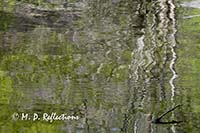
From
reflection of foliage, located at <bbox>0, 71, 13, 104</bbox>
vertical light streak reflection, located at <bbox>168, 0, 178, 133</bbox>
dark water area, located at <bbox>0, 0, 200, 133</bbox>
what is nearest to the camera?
dark water area, located at <bbox>0, 0, 200, 133</bbox>

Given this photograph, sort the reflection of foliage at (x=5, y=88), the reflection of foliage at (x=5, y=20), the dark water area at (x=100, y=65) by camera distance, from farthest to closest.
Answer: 1. the reflection of foliage at (x=5, y=20)
2. the reflection of foliage at (x=5, y=88)
3. the dark water area at (x=100, y=65)

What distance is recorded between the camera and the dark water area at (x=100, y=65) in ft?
9.94

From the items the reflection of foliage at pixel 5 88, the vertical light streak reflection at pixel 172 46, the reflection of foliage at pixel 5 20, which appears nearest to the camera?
the reflection of foliage at pixel 5 88

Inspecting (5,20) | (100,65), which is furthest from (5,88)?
(5,20)

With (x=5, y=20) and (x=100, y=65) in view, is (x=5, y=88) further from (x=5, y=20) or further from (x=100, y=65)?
(x=5, y=20)

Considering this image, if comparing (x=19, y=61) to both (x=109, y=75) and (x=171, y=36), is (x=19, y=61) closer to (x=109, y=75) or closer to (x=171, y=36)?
(x=109, y=75)

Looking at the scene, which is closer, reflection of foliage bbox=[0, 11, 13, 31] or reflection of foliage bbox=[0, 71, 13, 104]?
reflection of foliage bbox=[0, 71, 13, 104]

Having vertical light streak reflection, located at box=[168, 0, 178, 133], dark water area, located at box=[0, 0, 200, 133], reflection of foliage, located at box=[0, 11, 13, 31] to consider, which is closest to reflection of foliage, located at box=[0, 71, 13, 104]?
dark water area, located at box=[0, 0, 200, 133]

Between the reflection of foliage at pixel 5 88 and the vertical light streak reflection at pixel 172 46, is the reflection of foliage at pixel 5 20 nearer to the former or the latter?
the reflection of foliage at pixel 5 88

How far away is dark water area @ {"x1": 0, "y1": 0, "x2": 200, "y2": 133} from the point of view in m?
3.03

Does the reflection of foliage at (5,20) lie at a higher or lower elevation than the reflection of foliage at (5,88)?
higher

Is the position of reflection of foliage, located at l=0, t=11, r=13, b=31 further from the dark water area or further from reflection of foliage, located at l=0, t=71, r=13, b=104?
reflection of foliage, located at l=0, t=71, r=13, b=104

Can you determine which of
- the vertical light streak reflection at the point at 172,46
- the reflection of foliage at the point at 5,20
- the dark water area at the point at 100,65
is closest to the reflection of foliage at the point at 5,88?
the dark water area at the point at 100,65

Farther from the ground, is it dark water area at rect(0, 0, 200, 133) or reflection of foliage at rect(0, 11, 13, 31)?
reflection of foliage at rect(0, 11, 13, 31)
